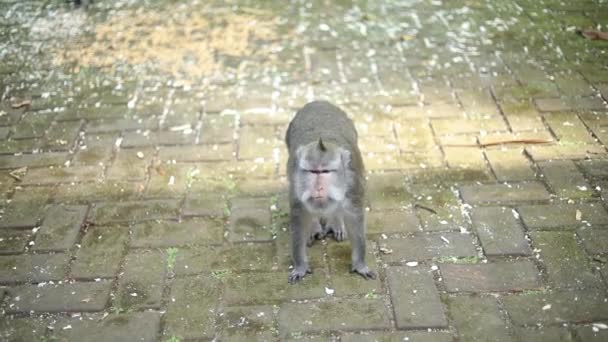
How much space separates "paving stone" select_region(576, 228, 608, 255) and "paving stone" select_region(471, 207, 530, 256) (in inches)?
15.1

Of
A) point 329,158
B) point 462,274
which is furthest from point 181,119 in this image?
point 462,274

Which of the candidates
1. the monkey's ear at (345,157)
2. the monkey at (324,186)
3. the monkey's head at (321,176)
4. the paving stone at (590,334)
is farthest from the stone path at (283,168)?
the monkey's ear at (345,157)

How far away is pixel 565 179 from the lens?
484 cm

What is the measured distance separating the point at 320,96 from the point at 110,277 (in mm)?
2786

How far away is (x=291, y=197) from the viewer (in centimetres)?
394

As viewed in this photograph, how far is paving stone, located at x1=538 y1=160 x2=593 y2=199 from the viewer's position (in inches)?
185

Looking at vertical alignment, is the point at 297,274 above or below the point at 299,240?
below

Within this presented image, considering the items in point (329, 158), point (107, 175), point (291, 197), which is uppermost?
point (329, 158)

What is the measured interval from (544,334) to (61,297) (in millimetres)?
2940

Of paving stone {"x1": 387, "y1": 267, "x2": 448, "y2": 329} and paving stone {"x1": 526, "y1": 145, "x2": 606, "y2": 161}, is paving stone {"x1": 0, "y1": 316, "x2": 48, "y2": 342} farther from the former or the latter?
paving stone {"x1": 526, "y1": 145, "x2": 606, "y2": 161}

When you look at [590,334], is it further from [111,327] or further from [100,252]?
[100,252]

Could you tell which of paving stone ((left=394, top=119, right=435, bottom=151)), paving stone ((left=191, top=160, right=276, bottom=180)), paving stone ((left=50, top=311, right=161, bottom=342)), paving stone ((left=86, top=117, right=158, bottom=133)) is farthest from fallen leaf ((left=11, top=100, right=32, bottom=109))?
paving stone ((left=394, top=119, right=435, bottom=151))

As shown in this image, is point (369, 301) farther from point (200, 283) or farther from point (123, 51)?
point (123, 51)

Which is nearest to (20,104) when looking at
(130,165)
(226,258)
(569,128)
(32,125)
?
(32,125)
